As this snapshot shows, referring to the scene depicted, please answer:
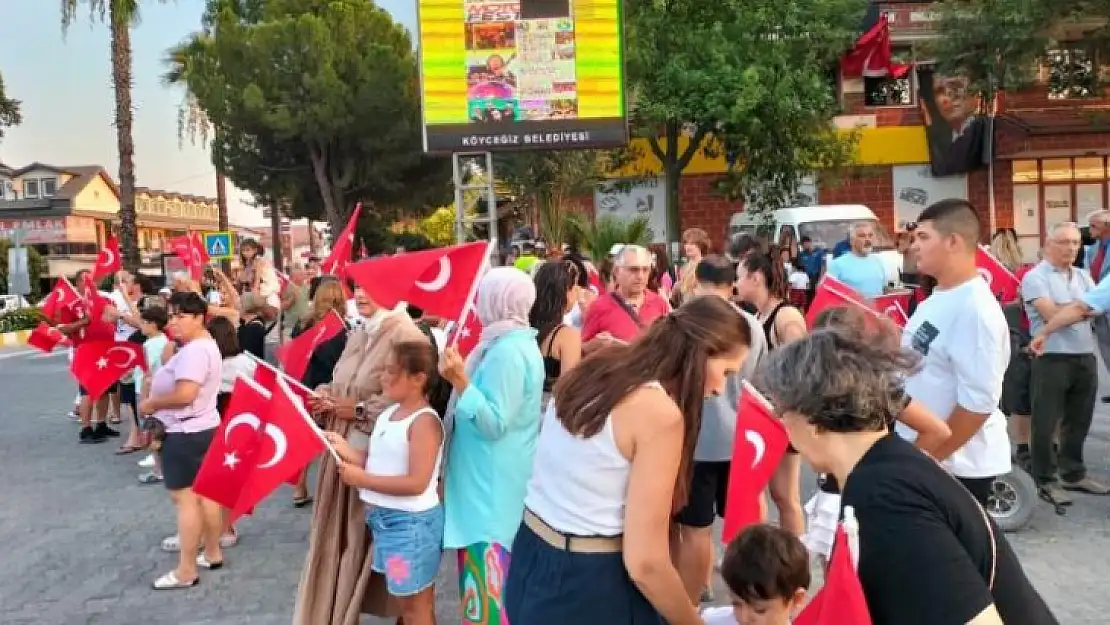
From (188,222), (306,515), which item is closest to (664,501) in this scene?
(306,515)

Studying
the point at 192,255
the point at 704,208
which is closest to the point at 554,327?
the point at 192,255

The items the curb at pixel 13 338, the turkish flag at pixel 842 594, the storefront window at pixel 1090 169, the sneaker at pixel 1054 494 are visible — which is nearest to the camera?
the turkish flag at pixel 842 594

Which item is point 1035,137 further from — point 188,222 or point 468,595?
point 188,222

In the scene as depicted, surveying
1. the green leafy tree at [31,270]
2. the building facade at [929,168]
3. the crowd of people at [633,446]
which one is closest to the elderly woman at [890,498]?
the crowd of people at [633,446]

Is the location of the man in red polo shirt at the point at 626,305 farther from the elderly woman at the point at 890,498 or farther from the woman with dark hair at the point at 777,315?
the elderly woman at the point at 890,498

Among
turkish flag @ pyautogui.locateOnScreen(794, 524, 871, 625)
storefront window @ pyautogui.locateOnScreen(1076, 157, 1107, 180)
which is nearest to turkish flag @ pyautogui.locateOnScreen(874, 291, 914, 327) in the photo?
turkish flag @ pyautogui.locateOnScreen(794, 524, 871, 625)

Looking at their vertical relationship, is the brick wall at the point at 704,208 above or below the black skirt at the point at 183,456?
above

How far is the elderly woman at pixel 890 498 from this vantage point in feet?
5.78

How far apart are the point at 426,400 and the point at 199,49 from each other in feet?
80.3

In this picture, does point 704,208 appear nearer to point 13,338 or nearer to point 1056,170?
point 1056,170

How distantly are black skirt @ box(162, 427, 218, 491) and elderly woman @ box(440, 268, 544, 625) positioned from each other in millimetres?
2255

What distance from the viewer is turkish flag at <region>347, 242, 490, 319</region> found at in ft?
13.6

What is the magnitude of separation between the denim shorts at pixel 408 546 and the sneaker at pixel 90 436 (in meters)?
7.26

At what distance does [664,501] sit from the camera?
2.33 m
